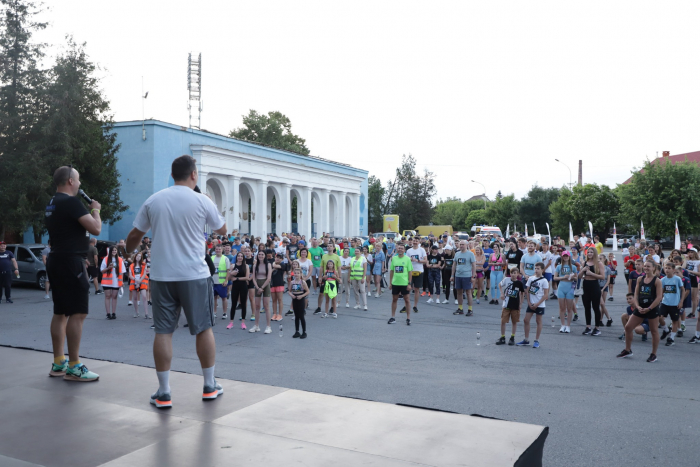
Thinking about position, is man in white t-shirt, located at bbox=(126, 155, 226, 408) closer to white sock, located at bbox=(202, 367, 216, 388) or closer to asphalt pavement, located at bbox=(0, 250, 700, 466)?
white sock, located at bbox=(202, 367, 216, 388)

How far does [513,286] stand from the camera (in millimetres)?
9898

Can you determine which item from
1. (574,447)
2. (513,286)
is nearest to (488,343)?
(513,286)

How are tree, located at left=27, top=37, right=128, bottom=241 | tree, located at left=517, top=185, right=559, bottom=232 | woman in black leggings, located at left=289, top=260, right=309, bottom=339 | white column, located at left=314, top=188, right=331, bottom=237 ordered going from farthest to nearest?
1. tree, located at left=517, top=185, right=559, bottom=232
2. white column, located at left=314, top=188, right=331, bottom=237
3. tree, located at left=27, top=37, right=128, bottom=241
4. woman in black leggings, located at left=289, top=260, right=309, bottom=339

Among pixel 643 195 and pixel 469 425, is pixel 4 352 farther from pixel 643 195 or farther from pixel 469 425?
pixel 643 195

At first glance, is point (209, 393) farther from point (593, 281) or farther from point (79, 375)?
point (593, 281)

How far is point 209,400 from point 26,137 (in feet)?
70.0

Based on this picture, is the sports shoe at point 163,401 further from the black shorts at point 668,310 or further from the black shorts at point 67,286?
the black shorts at point 668,310

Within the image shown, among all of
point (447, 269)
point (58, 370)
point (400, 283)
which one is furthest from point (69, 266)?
Result: point (447, 269)

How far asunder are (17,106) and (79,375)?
20.0 metres

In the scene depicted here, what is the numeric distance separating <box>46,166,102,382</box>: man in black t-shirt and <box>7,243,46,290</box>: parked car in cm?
1563

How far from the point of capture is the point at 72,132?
2152 centimetres

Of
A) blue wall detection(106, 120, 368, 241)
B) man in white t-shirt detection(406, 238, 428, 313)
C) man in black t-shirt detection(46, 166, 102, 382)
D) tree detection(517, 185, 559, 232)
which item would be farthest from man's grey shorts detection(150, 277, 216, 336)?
tree detection(517, 185, 559, 232)

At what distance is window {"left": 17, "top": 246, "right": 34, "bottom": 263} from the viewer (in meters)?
18.7

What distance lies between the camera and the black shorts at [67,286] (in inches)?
187
